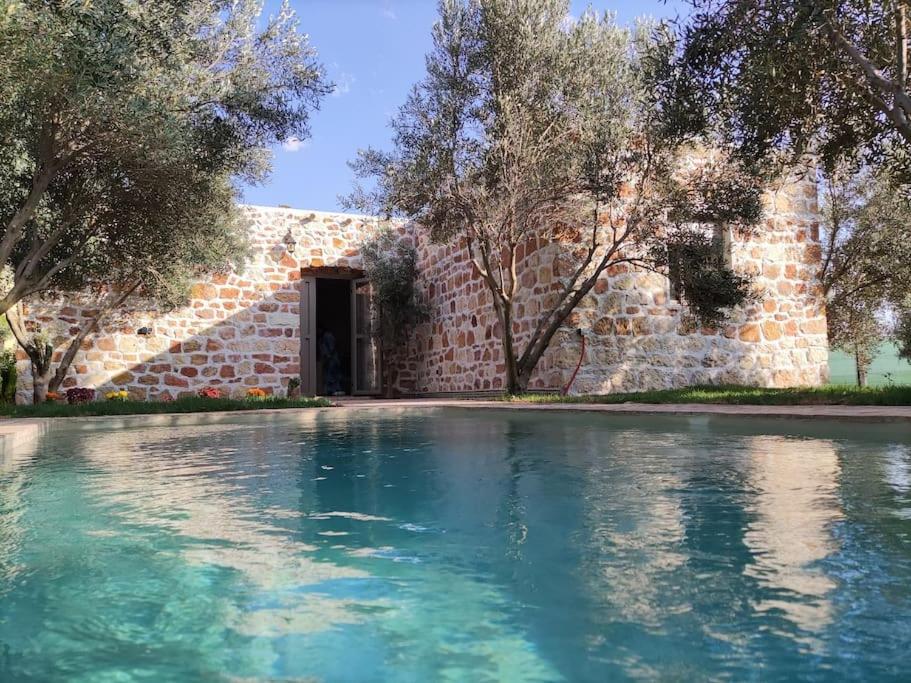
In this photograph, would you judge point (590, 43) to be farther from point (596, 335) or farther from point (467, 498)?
point (467, 498)

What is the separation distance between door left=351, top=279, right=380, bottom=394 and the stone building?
39 mm

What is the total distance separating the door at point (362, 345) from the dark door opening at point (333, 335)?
7.75 ft

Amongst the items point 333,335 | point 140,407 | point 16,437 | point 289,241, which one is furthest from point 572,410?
point 333,335

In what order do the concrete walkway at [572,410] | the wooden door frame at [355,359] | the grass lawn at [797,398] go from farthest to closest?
the wooden door frame at [355,359], the grass lawn at [797,398], the concrete walkway at [572,410]

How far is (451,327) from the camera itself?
48.9 ft

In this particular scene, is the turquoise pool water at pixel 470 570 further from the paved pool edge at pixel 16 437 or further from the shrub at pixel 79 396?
the shrub at pixel 79 396

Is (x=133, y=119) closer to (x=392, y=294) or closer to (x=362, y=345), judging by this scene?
(x=392, y=294)

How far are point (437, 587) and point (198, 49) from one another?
642 centimetres

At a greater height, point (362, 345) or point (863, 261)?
point (863, 261)

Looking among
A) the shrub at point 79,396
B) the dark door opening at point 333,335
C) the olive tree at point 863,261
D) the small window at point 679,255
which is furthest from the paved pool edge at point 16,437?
the olive tree at point 863,261

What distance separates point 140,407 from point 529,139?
6610 mm

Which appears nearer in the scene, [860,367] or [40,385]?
[40,385]

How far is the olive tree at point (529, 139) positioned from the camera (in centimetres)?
941

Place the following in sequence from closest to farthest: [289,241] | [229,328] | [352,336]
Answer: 1. [229,328]
2. [289,241]
3. [352,336]
